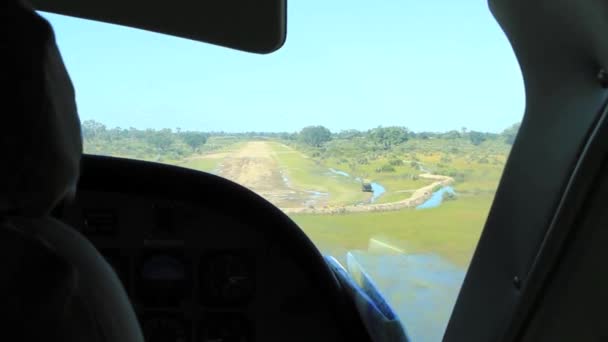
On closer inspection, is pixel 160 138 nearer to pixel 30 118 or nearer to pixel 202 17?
pixel 202 17

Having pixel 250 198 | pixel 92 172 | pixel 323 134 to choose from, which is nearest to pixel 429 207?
pixel 323 134

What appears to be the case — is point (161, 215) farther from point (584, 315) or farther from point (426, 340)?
point (584, 315)

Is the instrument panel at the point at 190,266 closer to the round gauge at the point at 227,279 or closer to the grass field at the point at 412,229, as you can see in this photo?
the round gauge at the point at 227,279

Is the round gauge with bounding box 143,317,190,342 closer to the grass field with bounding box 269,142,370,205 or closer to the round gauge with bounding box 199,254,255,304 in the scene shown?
the round gauge with bounding box 199,254,255,304

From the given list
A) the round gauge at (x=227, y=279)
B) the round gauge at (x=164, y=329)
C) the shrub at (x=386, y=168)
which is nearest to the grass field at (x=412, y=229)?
the shrub at (x=386, y=168)

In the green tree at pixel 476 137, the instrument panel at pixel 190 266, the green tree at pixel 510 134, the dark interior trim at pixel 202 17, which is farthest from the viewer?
the instrument panel at pixel 190 266

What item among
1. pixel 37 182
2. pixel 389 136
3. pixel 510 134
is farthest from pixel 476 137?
pixel 37 182

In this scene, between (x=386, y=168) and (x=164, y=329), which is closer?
(x=386, y=168)

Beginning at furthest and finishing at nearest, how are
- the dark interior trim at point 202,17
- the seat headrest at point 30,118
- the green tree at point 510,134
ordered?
the green tree at point 510,134 → the dark interior trim at point 202,17 → the seat headrest at point 30,118
